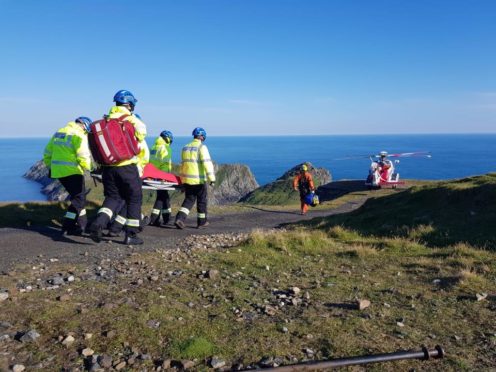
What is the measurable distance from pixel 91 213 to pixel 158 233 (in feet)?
11.9

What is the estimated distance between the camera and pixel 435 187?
620 inches

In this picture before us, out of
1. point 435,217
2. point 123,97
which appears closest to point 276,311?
point 123,97

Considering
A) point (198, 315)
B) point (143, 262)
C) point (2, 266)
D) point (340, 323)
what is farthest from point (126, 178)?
point (340, 323)

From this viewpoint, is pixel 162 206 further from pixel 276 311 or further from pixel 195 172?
pixel 276 311

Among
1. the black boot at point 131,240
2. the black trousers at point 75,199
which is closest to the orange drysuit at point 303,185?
the black boot at point 131,240

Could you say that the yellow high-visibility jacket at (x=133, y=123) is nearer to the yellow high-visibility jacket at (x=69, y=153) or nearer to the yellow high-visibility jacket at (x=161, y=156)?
the yellow high-visibility jacket at (x=69, y=153)

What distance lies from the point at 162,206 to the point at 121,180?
4.34 m

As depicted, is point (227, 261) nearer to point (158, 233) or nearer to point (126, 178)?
point (126, 178)

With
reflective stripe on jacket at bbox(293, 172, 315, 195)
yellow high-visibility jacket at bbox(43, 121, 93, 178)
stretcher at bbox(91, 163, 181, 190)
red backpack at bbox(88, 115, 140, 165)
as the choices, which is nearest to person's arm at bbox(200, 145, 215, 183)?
stretcher at bbox(91, 163, 181, 190)

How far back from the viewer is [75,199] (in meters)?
9.55

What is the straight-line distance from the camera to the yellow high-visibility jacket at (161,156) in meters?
13.0

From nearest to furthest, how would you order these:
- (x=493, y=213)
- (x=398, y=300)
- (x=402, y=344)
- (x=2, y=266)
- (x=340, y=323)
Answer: (x=402, y=344), (x=340, y=323), (x=398, y=300), (x=2, y=266), (x=493, y=213)

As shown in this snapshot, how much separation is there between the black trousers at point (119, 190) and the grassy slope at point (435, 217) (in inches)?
272

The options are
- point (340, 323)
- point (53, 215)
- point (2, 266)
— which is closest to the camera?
point (340, 323)
